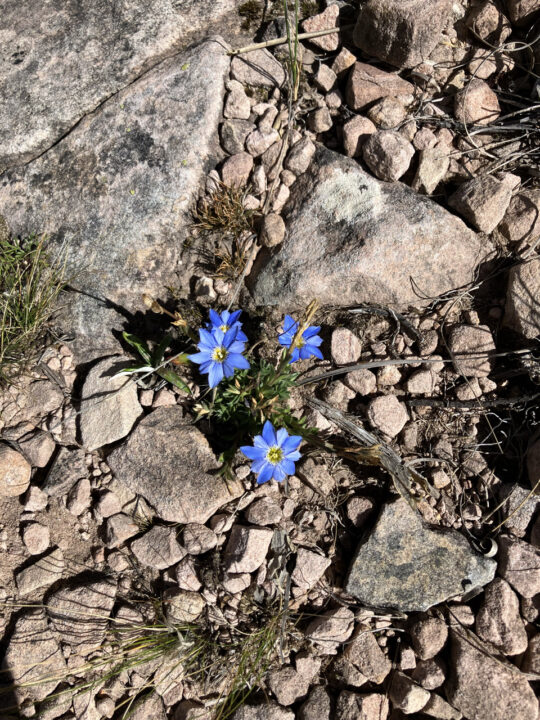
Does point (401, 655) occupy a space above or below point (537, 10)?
below

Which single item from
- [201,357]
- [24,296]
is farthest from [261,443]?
[24,296]

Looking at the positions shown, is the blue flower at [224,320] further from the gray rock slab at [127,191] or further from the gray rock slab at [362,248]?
the gray rock slab at [127,191]

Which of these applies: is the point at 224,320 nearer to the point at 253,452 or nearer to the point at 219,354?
the point at 219,354

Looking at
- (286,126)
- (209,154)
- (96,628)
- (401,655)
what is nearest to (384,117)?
(286,126)

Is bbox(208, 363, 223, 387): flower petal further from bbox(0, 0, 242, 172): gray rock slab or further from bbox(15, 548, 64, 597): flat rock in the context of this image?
bbox(0, 0, 242, 172): gray rock slab

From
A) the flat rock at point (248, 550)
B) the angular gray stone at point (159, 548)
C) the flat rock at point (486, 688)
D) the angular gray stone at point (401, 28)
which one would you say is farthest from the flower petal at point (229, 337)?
the angular gray stone at point (401, 28)

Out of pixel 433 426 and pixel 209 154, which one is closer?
pixel 433 426

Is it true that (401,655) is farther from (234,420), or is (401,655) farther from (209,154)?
(209,154)
